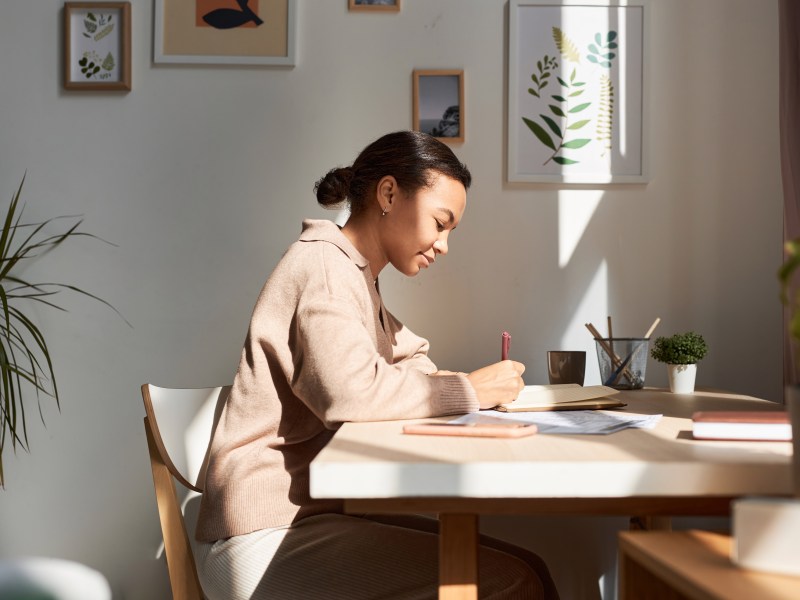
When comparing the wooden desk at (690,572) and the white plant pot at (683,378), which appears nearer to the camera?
the wooden desk at (690,572)

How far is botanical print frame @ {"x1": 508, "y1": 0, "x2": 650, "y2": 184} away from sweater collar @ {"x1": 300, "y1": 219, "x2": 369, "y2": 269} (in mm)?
855

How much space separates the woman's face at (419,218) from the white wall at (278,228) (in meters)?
0.57

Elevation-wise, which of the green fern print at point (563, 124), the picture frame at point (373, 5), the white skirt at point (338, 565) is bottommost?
the white skirt at point (338, 565)

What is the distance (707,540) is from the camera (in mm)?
839

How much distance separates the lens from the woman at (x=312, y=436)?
126 centimetres

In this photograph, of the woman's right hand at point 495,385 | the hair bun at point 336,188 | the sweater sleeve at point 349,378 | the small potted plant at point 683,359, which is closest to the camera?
the sweater sleeve at point 349,378

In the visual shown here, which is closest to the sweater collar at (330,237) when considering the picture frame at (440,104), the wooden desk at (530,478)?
the wooden desk at (530,478)

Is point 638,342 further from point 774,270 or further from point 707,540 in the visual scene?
point 707,540

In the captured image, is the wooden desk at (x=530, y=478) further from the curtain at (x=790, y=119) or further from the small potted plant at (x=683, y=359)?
the curtain at (x=790, y=119)

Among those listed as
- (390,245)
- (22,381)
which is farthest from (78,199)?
(390,245)

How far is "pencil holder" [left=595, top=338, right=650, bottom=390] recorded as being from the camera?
6.52ft

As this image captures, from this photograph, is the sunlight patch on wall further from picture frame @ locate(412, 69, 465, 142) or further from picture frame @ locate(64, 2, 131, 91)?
picture frame @ locate(64, 2, 131, 91)

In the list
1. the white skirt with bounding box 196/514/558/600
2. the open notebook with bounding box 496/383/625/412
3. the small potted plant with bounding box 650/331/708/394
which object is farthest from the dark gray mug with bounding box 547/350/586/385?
the white skirt with bounding box 196/514/558/600

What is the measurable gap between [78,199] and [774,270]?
1910mm
